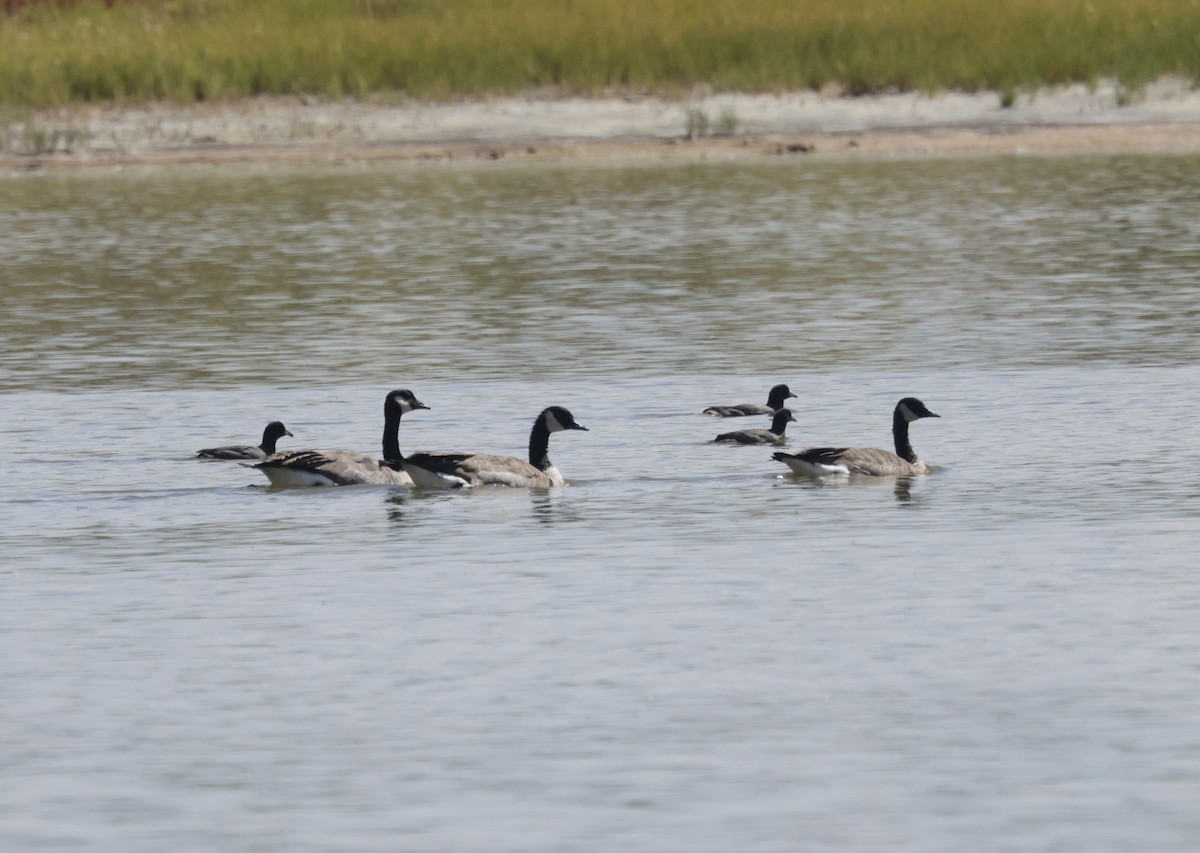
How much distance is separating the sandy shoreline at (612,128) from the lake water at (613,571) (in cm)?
1247

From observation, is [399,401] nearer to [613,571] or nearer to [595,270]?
[613,571]

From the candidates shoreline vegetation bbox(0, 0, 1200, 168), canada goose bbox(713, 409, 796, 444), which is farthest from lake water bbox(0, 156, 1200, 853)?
shoreline vegetation bbox(0, 0, 1200, 168)

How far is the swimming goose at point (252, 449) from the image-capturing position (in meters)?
18.7

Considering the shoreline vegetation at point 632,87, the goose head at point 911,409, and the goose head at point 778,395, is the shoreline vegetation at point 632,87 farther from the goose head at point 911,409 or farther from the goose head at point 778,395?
the goose head at point 911,409

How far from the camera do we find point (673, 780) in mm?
10297

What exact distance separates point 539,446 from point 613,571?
3735 mm

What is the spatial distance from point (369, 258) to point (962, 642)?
76.1 feet

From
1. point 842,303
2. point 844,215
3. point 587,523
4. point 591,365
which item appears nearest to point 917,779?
point 587,523

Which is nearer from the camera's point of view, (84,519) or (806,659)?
(806,659)

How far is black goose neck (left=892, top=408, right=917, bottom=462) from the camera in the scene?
18219mm

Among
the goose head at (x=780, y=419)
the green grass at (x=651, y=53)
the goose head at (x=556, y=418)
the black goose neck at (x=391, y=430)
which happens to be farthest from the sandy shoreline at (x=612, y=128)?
the goose head at (x=556, y=418)

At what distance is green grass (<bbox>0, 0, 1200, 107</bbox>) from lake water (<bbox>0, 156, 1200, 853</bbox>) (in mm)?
14440

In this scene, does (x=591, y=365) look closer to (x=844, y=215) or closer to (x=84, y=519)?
(x=84, y=519)

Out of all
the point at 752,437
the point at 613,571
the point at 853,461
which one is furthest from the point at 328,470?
the point at 613,571
